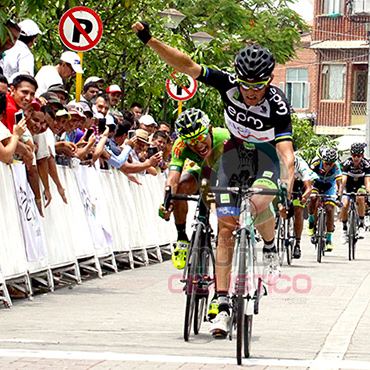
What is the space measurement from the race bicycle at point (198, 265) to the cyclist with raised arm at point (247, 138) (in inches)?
8.7

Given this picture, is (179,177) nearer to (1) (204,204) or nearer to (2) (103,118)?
(1) (204,204)

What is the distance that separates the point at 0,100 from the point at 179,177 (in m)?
1.99

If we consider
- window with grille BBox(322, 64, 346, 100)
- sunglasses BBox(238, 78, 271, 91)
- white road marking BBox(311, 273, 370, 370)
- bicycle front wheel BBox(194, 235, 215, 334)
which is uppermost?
window with grille BBox(322, 64, 346, 100)

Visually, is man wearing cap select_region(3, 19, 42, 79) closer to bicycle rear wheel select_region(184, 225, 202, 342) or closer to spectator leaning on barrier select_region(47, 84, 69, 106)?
spectator leaning on barrier select_region(47, 84, 69, 106)

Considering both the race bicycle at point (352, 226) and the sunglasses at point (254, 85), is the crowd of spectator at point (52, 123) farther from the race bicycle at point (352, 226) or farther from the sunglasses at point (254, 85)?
the race bicycle at point (352, 226)

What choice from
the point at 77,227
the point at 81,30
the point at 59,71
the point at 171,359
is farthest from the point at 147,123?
the point at 171,359

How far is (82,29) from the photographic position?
1416 cm

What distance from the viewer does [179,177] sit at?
29.9ft

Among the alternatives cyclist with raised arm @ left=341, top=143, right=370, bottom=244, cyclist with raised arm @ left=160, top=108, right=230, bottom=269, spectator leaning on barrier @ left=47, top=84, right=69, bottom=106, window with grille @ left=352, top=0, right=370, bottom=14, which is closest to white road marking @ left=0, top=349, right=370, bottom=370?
cyclist with raised arm @ left=160, top=108, right=230, bottom=269

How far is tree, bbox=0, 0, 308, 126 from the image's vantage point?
57.8 feet

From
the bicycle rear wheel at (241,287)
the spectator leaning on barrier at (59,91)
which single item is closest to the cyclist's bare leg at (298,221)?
the spectator leaning on barrier at (59,91)

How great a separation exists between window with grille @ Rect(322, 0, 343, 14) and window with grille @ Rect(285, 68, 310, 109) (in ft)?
17.9

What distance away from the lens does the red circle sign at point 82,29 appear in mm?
14117

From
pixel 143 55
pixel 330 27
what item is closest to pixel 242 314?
pixel 143 55
